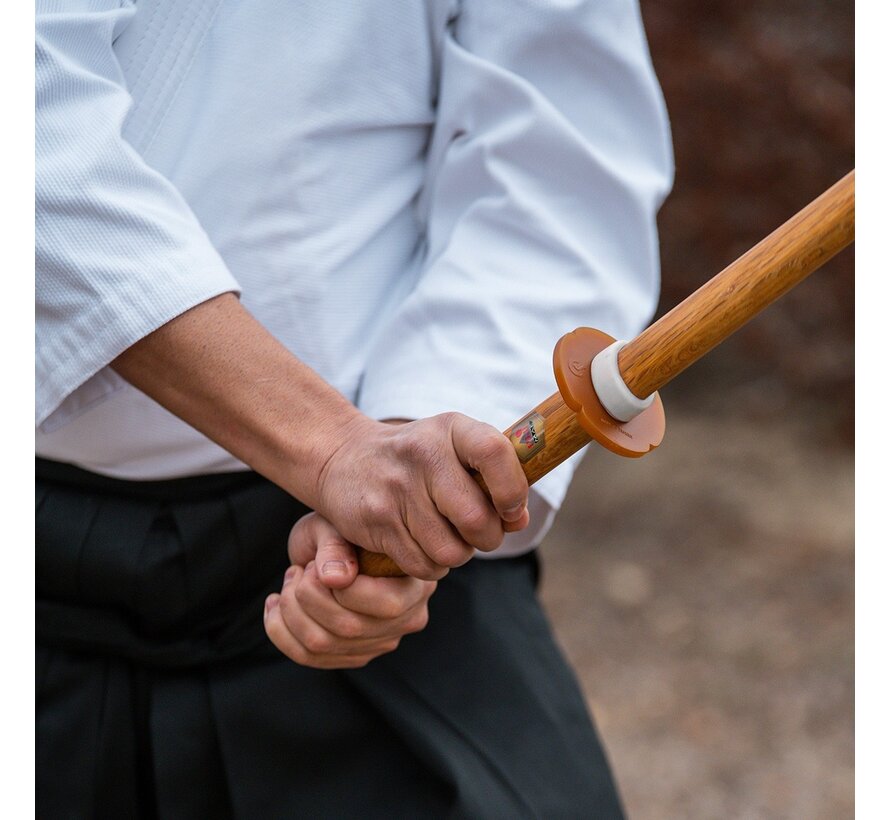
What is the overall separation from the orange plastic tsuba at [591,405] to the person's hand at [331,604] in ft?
0.73

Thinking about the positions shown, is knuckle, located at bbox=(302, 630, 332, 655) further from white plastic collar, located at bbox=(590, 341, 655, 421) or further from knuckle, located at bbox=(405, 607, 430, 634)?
white plastic collar, located at bbox=(590, 341, 655, 421)

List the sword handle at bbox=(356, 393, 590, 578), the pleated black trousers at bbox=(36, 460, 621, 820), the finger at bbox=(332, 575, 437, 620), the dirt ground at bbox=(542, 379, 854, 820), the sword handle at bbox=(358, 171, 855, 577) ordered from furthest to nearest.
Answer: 1. the dirt ground at bbox=(542, 379, 854, 820)
2. the pleated black trousers at bbox=(36, 460, 621, 820)
3. the finger at bbox=(332, 575, 437, 620)
4. the sword handle at bbox=(356, 393, 590, 578)
5. the sword handle at bbox=(358, 171, 855, 577)

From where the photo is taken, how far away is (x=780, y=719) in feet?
7.61

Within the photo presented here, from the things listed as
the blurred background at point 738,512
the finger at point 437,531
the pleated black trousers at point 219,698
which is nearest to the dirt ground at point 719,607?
the blurred background at point 738,512

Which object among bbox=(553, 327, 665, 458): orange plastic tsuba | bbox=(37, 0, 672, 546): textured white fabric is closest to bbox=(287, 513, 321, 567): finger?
bbox=(37, 0, 672, 546): textured white fabric

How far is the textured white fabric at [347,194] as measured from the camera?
0.81 meters

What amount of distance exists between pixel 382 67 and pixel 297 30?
0.08m

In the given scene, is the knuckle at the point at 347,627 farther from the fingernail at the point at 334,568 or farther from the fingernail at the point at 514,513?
the fingernail at the point at 514,513

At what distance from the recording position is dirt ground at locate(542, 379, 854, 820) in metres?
2.21

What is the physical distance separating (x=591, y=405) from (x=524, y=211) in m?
0.32

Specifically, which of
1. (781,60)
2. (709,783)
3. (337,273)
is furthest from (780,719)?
(337,273)

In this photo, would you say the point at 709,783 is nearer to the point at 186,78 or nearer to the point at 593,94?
the point at 593,94

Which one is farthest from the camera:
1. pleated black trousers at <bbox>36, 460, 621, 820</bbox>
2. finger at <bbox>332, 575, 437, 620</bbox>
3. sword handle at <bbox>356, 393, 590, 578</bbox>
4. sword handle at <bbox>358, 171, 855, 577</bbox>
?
pleated black trousers at <bbox>36, 460, 621, 820</bbox>

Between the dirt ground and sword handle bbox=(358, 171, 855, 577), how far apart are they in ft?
5.30
